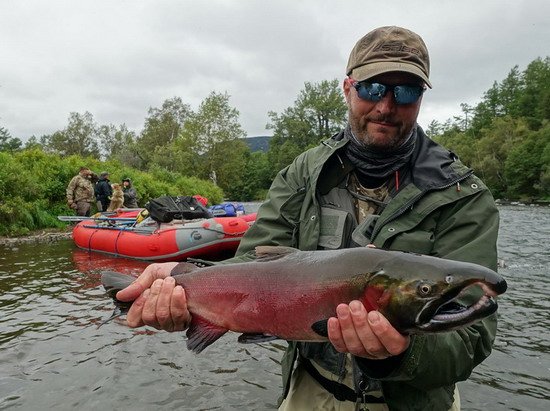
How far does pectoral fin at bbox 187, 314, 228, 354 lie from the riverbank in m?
14.4

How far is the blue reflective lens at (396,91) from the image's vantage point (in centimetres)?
259

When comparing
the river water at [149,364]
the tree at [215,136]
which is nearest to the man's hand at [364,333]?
the river water at [149,364]

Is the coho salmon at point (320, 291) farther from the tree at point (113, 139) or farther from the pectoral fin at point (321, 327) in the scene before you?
the tree at point (113, 139)

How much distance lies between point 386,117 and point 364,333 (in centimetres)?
131

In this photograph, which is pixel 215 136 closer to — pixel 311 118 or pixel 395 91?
pixel 311 118

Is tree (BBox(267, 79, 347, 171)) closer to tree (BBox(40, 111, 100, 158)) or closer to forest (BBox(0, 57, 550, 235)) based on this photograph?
forest (BBox(0, 57, 550, 235))

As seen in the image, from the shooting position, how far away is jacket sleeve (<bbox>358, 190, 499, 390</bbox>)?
196cm

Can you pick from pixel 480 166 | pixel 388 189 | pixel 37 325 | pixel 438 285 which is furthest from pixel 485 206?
pixel 480 166

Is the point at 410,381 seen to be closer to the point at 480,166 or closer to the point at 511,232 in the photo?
the point at 511,232

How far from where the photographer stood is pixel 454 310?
1.77 metres

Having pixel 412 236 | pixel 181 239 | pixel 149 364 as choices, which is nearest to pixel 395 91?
pixel 412 236

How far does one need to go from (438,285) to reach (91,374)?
4.89 meters

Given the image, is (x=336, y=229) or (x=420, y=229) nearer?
(x=420, y=229)

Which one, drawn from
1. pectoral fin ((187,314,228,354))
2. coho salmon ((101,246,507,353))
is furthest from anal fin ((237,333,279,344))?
pectoral fin ((187,314,228,354))
